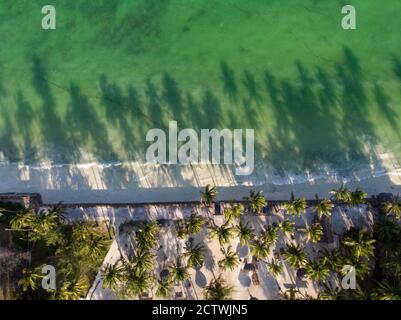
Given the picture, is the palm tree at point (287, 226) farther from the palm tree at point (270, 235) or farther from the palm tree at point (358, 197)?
the palm tree at point (358, 197)

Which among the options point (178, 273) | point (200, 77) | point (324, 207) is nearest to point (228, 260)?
point (178, 273)

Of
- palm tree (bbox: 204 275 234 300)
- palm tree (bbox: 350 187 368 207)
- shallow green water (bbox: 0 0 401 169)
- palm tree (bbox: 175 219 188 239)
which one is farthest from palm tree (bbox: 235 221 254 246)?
palm tree (bbox: 350 187 368 207)

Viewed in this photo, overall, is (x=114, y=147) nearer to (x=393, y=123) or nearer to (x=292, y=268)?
(x=292, y=268)

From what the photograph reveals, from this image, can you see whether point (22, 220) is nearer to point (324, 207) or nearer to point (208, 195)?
point (208, 195)

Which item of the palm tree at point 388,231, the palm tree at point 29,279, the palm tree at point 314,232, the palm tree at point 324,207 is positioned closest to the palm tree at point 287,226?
the palm tree at point 314,232

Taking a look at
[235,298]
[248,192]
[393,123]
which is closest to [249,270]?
[235,298]
